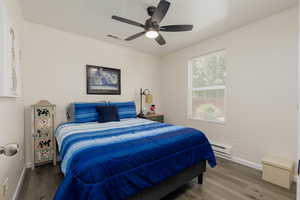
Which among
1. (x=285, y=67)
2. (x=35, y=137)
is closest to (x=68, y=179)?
(x=35, y=137)

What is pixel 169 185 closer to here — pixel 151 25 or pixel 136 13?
pixel 151 25

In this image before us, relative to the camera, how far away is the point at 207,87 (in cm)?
340

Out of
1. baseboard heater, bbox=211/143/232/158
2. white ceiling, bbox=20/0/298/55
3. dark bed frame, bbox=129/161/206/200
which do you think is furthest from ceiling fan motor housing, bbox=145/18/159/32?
baseboard heater, bbox=211/143/232/158

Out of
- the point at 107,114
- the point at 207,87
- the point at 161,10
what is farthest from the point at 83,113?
the point at 207,87

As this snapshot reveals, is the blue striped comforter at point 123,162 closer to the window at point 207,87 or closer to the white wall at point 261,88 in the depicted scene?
the white wall at point 261,88

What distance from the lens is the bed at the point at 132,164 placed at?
1114 mm

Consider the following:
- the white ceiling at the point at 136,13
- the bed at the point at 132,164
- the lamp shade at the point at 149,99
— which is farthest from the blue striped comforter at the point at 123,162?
the lamp shade at the point at 149,99

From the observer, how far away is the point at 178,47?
3.84 m

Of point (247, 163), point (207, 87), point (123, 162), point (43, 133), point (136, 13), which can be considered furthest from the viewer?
point (207, 87)

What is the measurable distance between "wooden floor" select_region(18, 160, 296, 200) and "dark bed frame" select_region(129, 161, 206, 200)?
0.66ft

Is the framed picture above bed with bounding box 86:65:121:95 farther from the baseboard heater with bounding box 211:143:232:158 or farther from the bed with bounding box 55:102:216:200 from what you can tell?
the baseboard heater with bounding box 211:143:232:158

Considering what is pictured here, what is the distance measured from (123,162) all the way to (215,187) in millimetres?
1520

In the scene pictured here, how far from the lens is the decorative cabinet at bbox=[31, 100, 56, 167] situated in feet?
7.90

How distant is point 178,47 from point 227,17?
59.8 inches
